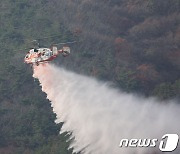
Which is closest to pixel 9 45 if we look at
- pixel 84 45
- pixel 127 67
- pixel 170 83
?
pixel 84 45

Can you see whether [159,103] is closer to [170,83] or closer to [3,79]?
[170,83]

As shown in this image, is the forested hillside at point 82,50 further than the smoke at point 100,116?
Yes

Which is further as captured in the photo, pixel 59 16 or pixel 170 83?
pixel 59 16

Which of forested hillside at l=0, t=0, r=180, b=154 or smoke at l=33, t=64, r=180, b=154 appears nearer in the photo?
smoke at l=33, t=64, r=180, b=154

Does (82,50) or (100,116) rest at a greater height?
(82,50)
